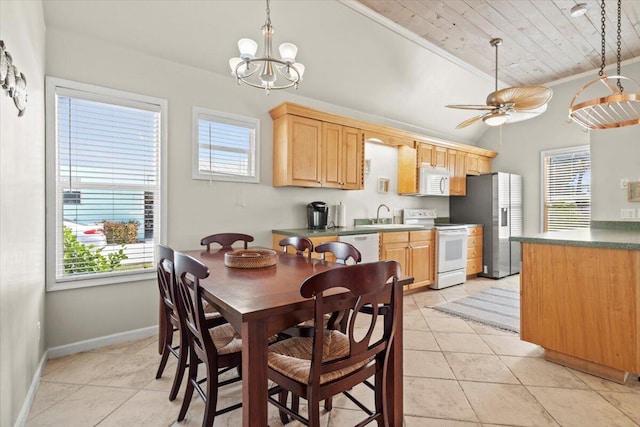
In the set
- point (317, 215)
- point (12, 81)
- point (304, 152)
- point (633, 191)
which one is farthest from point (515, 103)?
point (12, 81)

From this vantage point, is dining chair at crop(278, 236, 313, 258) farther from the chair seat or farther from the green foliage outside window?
the green foliage outside window

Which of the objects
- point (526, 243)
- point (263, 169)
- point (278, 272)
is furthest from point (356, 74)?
point (278, 272)

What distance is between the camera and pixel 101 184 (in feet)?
9.03

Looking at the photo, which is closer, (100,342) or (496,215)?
(100,342)

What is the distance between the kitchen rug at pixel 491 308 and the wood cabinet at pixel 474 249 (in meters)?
0.76

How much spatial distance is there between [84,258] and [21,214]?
1071mm

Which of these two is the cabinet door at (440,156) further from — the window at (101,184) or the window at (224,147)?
the window at (101,184)

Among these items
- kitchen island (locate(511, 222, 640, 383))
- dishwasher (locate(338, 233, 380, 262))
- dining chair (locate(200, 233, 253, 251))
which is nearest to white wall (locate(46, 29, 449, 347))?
dining chair (locate(200, 233, 253, 251))

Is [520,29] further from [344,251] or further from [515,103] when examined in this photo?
[344,251]

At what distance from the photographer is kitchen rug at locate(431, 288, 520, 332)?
333 centimetres

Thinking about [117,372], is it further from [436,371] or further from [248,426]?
[436,371]

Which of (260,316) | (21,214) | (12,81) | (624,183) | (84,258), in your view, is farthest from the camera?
(624,183)

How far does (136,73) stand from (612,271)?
13.2 ft

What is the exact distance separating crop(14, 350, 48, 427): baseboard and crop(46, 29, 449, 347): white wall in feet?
0.93
